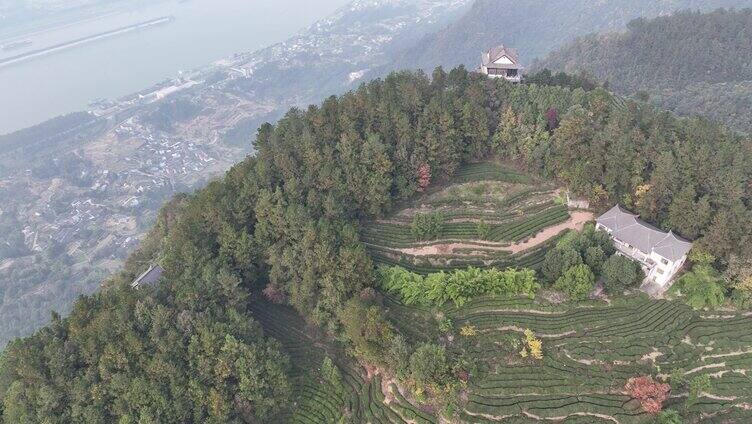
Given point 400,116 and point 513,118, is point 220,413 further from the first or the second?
point 513,118

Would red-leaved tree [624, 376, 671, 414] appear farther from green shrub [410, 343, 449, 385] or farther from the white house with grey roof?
green shrub [410, 343, 449, 385]

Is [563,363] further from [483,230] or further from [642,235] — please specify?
[483,230]

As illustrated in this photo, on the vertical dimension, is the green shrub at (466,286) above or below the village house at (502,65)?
below

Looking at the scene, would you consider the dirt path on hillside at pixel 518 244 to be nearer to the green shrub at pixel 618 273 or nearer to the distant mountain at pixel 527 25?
the green shrub at pixel 618 273

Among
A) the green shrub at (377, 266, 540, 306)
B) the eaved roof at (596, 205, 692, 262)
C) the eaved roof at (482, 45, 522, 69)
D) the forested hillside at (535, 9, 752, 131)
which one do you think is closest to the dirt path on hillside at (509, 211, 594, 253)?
the eaved roof at (596, 205, 692, 262)

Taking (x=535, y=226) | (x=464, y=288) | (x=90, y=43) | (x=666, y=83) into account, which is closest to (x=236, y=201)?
(x=464, y=288)

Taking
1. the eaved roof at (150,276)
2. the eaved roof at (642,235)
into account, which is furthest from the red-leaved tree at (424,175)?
the eaved roof at (150,276)
